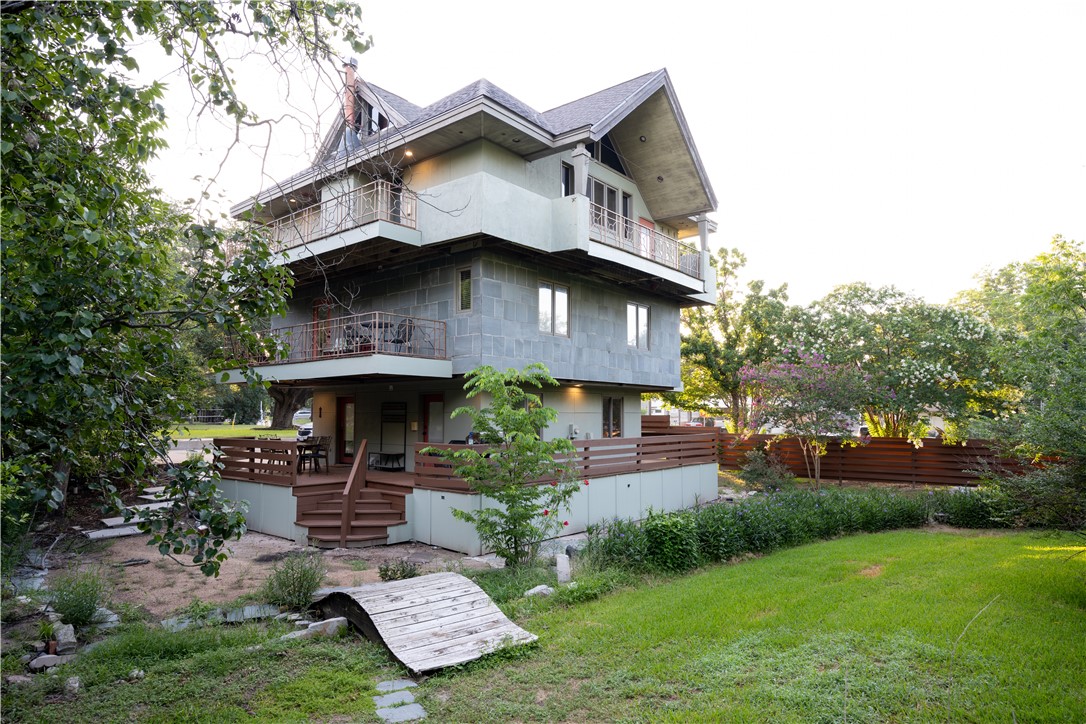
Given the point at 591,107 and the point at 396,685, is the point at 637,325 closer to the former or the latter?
the point at 591,107

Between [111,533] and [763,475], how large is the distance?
58.1 feet

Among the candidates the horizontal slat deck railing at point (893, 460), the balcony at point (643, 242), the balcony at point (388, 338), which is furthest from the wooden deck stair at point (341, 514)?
Result: the horizontal slat deck railing at point (893, 460)

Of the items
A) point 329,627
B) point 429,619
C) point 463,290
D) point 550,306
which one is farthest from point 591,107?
point 329,627

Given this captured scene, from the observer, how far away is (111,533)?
1331cm

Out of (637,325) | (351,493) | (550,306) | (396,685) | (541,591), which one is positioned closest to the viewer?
(396,685)

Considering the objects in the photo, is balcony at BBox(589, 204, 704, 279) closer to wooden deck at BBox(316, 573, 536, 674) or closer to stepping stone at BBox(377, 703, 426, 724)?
wooden deck at BBox(316, 573, 536, 674)

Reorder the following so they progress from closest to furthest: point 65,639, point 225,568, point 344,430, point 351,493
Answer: point 65,639, point 225,568, point 351,493, point 344,430

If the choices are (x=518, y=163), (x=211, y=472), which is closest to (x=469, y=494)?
(x=211, y=472)

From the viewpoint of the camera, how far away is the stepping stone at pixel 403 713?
496 cm

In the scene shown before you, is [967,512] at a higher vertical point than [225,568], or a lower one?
higher

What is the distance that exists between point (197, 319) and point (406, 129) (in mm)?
10702

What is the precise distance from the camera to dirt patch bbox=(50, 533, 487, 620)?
8.94 metres

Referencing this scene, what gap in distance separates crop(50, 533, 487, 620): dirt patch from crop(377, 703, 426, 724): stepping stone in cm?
447

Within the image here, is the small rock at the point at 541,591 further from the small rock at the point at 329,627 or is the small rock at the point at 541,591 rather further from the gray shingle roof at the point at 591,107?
the gray shingle roof at the point at 591,107
